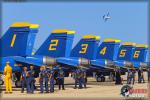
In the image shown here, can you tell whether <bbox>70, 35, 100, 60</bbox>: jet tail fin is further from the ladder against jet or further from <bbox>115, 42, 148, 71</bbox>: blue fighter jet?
<bbox>115, 42, 148, 71</bbox>: blue fighter jet

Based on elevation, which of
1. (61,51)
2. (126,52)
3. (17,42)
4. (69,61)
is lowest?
(69,61)

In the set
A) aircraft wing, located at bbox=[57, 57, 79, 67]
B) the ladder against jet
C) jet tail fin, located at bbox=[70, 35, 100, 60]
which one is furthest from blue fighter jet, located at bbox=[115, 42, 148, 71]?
aircraft wing, located at bbox=[57, 57, 79, 67]

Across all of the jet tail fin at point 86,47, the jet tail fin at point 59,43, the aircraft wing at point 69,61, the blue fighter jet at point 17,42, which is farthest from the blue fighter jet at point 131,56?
the blue fighter jet at point 17,42

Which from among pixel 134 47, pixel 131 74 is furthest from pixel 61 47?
pixel 134 47

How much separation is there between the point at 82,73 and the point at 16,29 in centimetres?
493

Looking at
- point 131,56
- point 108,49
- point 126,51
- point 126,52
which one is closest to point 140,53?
point 131,56

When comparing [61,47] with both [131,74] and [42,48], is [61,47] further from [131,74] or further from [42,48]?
[131,74]

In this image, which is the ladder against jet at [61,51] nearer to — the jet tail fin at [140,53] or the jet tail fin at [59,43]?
the jet tail fin at [59,43]

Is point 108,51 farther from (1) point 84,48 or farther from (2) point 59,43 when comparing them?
(2) point 59,43

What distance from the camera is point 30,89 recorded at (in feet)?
75.5

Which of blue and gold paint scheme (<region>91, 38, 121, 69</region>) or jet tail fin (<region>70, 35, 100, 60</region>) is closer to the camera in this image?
jet tail fin (<region>70, 35, 100, 60</region>)

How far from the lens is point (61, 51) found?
115 feet

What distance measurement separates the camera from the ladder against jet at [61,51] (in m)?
28.1

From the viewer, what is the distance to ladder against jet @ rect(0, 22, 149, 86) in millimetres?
28078
